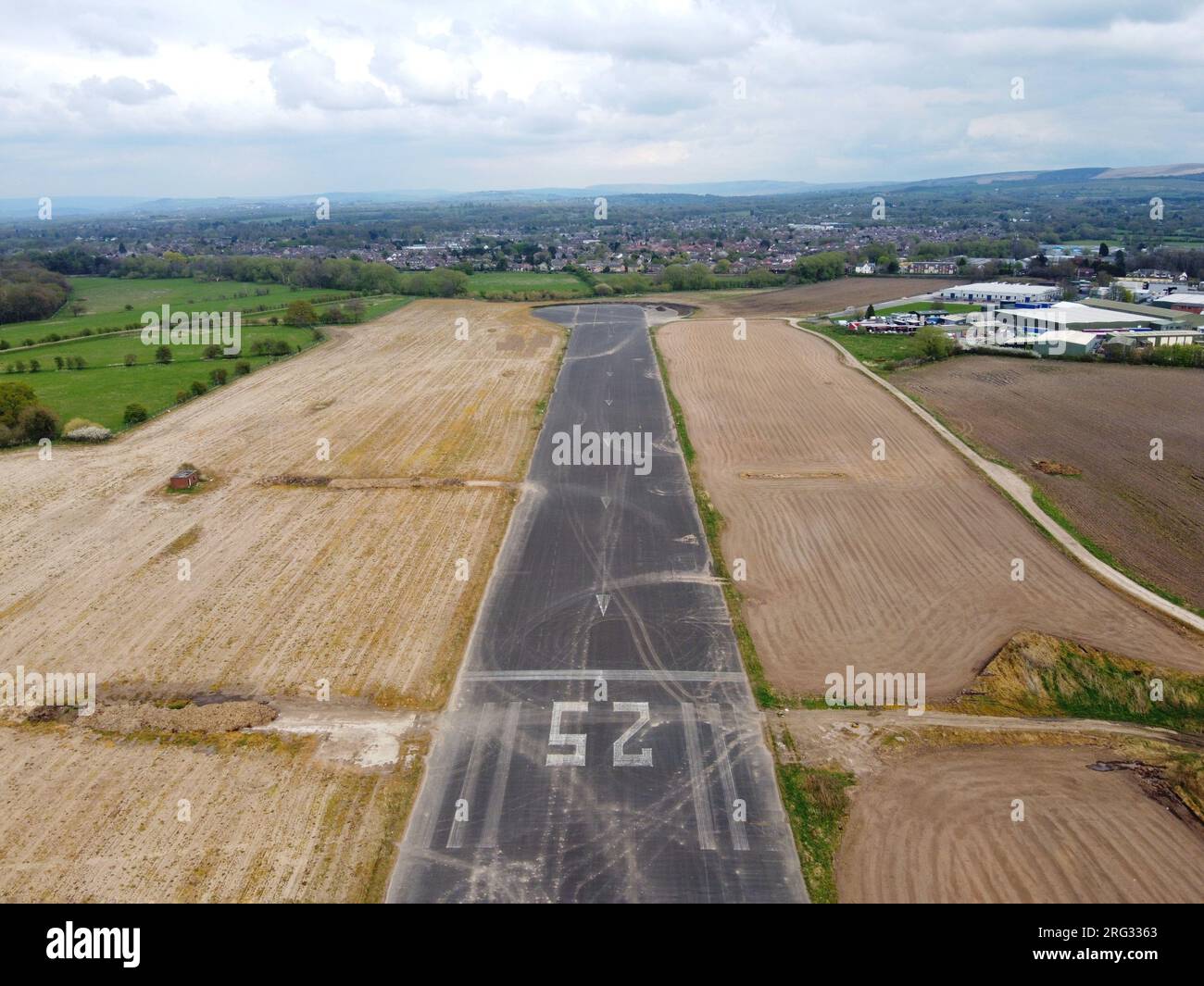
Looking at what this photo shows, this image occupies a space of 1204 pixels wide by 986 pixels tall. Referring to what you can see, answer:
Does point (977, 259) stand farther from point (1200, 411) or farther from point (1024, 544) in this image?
point (1024, 544)

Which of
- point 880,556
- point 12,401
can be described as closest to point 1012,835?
point 880,556

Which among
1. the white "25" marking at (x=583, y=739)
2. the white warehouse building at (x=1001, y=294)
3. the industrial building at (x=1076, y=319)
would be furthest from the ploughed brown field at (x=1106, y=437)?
the white warehouse building at (x=1001, y=294)

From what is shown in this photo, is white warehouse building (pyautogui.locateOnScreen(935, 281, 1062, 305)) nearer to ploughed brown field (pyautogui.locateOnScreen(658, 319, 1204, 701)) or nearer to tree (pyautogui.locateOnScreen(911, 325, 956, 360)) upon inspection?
tree (pyautogui.locateOnScreen(911, 325, 956, 360))

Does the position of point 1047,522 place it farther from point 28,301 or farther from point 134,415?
point 28,301

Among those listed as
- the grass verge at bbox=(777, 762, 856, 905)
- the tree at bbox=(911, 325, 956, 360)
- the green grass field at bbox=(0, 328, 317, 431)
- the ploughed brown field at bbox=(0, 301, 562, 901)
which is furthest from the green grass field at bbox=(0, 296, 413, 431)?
the tree at bbox=(911, 325, 956, 360)

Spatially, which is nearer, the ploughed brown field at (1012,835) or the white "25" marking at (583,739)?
the ploughed brown field at (1012,835)

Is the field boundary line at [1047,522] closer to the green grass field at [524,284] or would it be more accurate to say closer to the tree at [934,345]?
the tree at [934,345]

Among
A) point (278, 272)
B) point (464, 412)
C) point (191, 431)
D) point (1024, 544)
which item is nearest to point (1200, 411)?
point (1024, 544)
